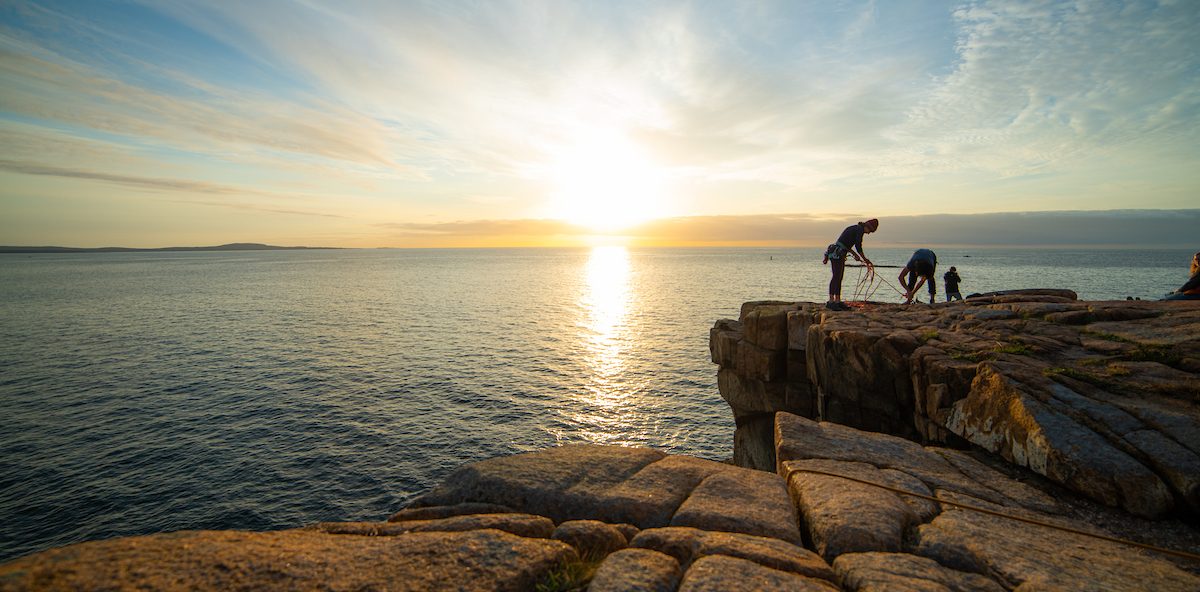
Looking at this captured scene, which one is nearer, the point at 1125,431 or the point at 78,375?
the point at 1125,431

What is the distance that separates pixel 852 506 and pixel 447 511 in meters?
5.05

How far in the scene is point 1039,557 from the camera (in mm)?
4871

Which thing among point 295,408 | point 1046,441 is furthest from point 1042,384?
point 295,408

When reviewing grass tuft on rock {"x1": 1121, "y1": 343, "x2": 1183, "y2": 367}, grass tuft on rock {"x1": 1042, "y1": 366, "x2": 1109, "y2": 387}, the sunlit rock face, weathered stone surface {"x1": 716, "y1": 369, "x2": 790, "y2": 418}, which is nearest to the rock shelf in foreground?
the sunlit rock face

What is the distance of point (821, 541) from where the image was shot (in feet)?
16.8

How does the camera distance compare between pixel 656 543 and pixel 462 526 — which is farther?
pixel 462 526

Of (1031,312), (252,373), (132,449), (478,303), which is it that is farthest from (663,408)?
(478,303)

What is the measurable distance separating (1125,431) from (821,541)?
5.79 meters

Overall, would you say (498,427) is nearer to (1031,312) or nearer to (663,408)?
(663,408)

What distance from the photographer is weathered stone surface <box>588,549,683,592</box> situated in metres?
4.11

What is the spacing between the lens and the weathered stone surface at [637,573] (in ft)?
13.5

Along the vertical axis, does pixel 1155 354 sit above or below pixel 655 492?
above

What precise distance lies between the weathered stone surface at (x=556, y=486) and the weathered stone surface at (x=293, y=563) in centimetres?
111

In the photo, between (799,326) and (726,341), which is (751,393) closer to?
(726,341)
